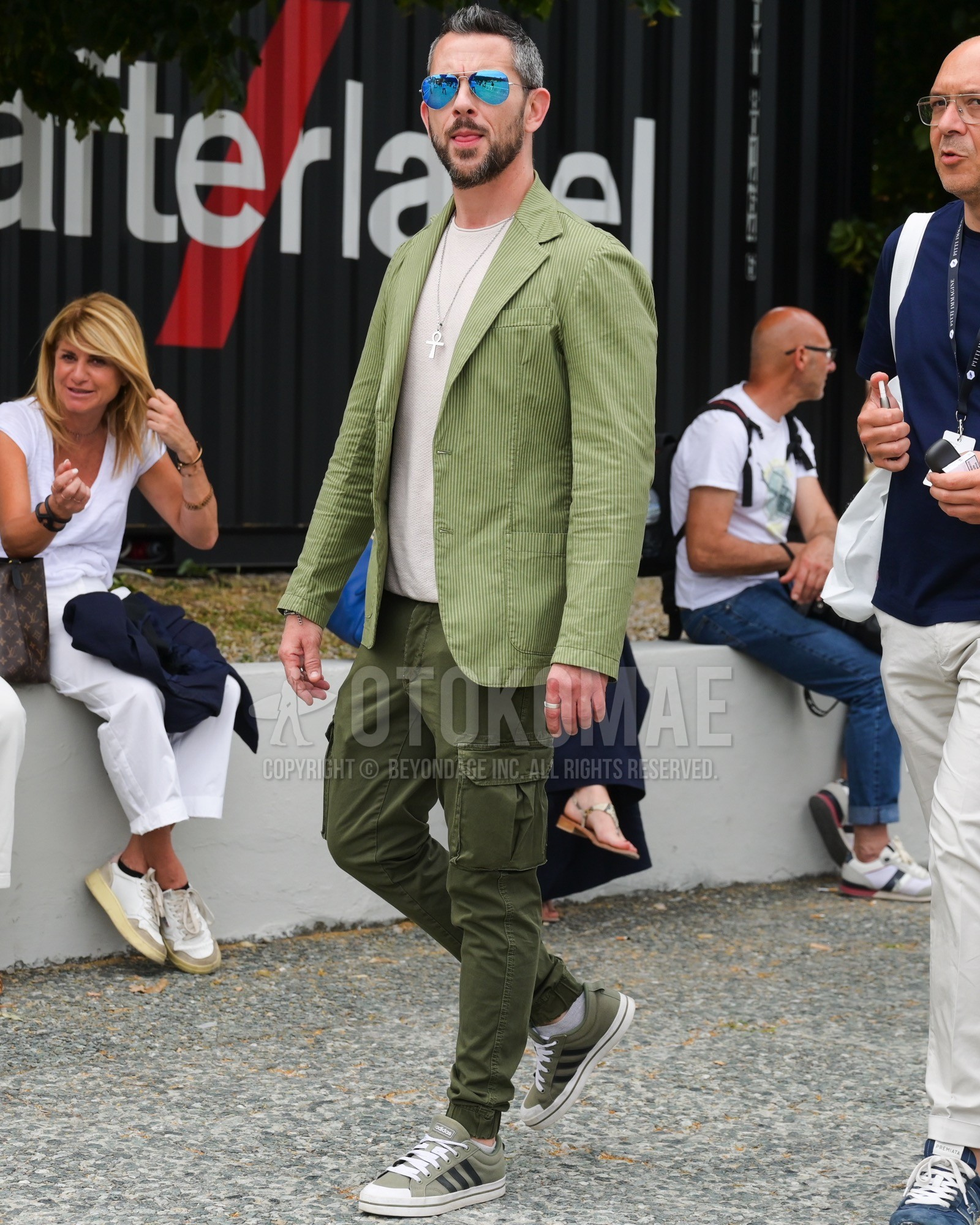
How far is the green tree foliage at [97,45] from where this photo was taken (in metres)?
5.05

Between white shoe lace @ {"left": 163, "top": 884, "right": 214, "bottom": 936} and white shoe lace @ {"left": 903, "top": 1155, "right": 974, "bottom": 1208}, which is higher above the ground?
white shoe lace @ {"left": 903, "top": 1155, "right": 974, "bottom": 1208}

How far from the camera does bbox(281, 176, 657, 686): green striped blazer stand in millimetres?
2775

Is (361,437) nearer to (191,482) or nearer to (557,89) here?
(191,482)

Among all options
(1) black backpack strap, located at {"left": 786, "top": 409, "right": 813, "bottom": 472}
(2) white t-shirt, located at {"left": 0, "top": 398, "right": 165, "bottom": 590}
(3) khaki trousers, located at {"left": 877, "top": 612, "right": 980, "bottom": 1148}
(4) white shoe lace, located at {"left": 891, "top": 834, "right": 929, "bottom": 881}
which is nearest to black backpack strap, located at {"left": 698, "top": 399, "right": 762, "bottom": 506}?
(1) black backpack strap, located at {"left": 786, "top": 409, "right": 813, "bottom": 472}

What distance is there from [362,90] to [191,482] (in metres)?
3.61

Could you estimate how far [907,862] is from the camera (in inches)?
207

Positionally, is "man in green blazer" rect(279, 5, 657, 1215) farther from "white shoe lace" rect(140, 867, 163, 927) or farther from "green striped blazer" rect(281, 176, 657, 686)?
"white shoe lace" rect(140, 867, 163, 927)

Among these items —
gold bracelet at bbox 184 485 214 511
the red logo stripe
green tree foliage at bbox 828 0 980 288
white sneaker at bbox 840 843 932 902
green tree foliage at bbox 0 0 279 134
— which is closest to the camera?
gold bracelet at bbox 184 485 214 511

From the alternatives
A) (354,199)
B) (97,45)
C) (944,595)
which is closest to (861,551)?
(944,595)

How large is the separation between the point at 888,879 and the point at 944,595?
8.30 feet

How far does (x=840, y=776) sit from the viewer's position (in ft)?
18.2

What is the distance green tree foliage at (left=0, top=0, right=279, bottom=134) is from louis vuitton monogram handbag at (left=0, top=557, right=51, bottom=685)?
1.89 meters

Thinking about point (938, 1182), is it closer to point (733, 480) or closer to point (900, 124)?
point (733, 480)

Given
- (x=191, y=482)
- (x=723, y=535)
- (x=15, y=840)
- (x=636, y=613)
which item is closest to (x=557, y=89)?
(x=636, y=613)
